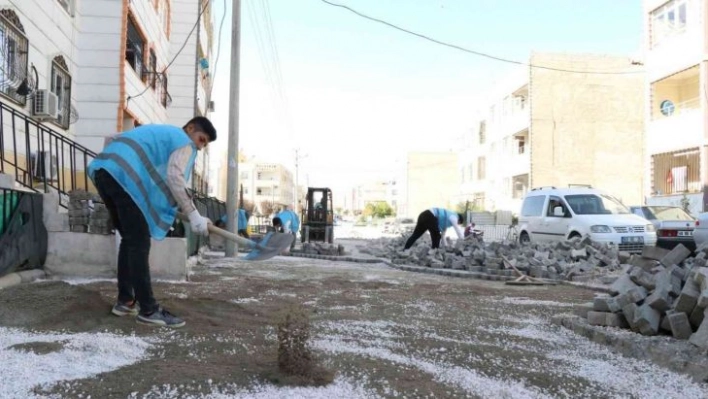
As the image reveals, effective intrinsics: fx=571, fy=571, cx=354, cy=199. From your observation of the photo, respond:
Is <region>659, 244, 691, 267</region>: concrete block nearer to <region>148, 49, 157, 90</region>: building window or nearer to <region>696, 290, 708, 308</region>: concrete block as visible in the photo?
<region>696, 290, 708, 308</region>: concrete block

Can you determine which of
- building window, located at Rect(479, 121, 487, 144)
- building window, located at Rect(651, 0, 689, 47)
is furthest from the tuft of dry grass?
building window, located at Rect(479, 121, 487, 144)

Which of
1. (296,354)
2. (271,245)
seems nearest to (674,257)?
(271,245)

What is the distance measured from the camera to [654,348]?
373cm

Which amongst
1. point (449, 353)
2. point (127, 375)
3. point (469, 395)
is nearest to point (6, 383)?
point (127, 375)

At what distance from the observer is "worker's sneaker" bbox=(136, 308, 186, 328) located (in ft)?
13.0

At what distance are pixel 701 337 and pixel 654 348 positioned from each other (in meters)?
0.29

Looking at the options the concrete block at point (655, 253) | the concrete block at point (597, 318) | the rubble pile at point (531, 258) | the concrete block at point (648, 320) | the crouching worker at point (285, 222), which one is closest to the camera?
the concrete block at point (648, 320)

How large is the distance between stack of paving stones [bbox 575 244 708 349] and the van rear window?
8.83m

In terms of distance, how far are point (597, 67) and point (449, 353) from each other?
1358 inches

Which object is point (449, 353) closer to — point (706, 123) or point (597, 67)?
point (706, 123)

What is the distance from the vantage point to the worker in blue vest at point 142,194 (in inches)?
158

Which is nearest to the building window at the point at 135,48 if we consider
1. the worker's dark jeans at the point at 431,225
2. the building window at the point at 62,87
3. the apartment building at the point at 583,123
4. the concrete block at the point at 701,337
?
the building window at the point at 62,87

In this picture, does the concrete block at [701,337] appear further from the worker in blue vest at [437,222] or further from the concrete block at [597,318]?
the worker in blue vest at [437,222]

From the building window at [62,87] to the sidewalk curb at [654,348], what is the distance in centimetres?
962
